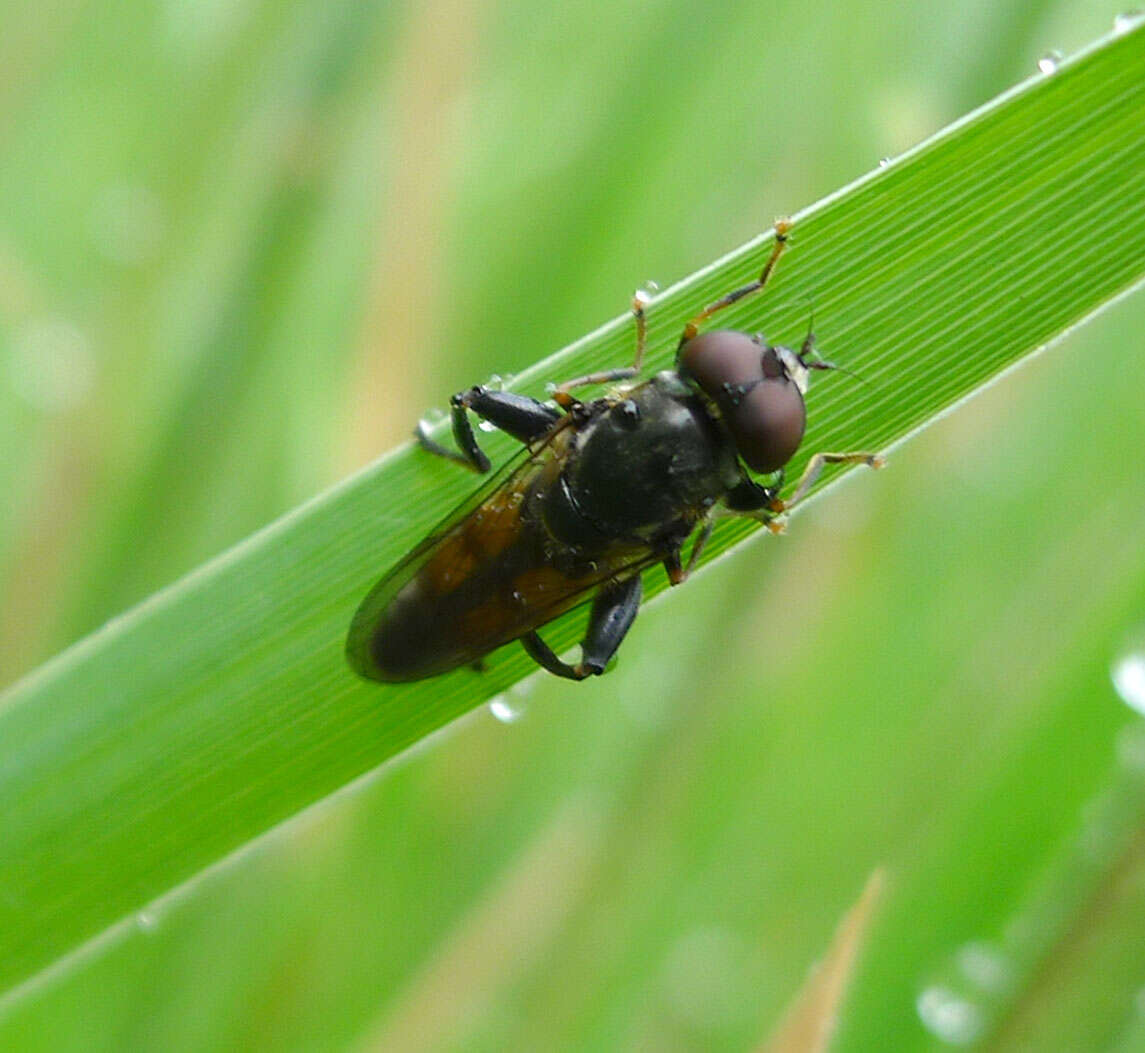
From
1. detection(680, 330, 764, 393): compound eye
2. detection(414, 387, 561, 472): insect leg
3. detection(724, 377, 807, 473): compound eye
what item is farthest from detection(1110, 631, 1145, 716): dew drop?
detection(414, 387, 561, 472): insect leg

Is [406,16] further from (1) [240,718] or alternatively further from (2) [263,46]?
(1) [240,718]

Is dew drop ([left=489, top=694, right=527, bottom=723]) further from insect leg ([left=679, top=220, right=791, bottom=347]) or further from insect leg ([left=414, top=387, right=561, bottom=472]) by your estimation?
insect leg ([left=679, top=220, right=791, bottom=347])

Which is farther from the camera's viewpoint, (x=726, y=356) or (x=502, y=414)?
(x=502, y=414)

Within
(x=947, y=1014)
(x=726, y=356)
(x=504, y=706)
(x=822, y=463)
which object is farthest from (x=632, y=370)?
(x=947, y=1014)

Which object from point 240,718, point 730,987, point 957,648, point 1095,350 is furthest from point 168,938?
point 1095,350

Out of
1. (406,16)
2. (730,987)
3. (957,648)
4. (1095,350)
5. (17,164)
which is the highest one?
(406,16)

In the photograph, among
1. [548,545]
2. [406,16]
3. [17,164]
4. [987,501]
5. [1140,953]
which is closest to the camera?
[1140,953]

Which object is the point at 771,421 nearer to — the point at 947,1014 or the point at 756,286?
the point at 756,286

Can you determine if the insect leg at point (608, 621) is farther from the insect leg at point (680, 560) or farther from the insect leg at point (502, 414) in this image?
the insect leg at point (502, 414)

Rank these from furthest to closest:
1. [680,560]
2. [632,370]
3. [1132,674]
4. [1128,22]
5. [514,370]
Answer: [514,370]
[680,560]
[632,370]
[1132,674]
[1128,22]
